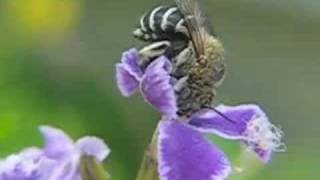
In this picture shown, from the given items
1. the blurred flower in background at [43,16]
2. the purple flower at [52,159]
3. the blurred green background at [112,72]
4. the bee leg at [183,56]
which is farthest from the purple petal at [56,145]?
the blurred flower in background at [43,16]

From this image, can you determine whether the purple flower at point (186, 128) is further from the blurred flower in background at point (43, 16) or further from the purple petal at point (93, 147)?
the blurred flower in background at point (43, 16)

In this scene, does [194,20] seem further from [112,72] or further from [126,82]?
[112,72]

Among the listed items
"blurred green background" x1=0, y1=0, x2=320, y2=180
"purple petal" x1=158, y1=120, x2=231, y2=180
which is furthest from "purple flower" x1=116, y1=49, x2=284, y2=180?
"blurred green background" x1=0, y1=0, x2=320, y2=180

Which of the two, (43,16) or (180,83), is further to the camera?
(43,16)

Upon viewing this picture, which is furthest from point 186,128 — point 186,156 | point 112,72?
point 112,72

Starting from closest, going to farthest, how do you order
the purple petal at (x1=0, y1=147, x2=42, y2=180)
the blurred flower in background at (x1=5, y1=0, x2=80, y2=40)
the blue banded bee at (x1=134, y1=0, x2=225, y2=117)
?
1. the purple petal at (x1=0, y1=147, x2=42, y2=180)
2. the blue banded bee at (x1=134, y1=0, x2=225, y2=117)
3. the blurred flower in background at (x1=5, y1=0, x2=80, y2=40)

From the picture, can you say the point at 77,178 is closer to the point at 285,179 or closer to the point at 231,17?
the point at 285,179

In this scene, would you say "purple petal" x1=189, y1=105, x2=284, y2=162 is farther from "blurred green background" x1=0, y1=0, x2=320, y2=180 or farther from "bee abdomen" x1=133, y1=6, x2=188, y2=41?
"blurred green background" x1=0, y1=0, x2=320, y2=180
